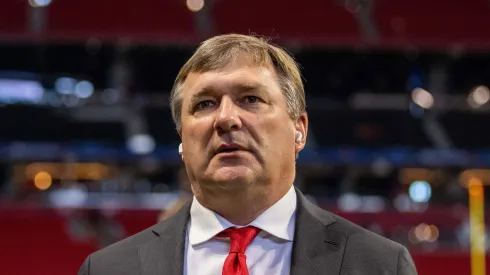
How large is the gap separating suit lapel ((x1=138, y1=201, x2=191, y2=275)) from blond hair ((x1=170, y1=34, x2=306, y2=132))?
210mm

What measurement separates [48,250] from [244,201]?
4.61m

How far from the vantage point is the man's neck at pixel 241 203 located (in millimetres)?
1479

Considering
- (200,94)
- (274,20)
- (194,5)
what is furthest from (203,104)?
(194,5)

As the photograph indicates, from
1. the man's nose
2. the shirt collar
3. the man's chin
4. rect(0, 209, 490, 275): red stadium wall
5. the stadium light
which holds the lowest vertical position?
the shirt collar

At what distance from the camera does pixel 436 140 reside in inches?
320

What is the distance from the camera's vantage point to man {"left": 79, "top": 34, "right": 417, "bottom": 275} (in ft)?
4.75

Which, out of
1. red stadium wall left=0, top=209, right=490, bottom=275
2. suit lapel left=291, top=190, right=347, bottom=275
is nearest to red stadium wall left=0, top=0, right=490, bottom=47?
red stadium wall left=0, top=209, right=490, bottom=275

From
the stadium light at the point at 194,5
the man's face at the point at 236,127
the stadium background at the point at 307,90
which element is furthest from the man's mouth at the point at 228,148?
the stadium light at the point at 194,5

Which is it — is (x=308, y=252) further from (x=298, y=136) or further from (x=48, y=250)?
(x=48, y=250)

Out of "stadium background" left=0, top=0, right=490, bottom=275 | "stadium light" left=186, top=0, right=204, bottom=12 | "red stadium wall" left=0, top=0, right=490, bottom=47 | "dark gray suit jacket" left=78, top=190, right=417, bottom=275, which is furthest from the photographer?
"stadium light" left=186, top=0, right=204, bottom=12

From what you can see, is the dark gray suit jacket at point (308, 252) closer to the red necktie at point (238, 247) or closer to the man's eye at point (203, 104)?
the red necktie at point (238, 247)

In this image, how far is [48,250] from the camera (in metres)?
5.84

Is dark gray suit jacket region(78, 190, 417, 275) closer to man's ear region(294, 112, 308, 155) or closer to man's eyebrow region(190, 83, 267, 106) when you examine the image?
man's ear region(294, 112, 308, 155)

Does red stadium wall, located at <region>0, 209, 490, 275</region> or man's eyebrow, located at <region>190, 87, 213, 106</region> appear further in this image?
red stadium wall, located at <region>0, 209, 490, 275</region>
